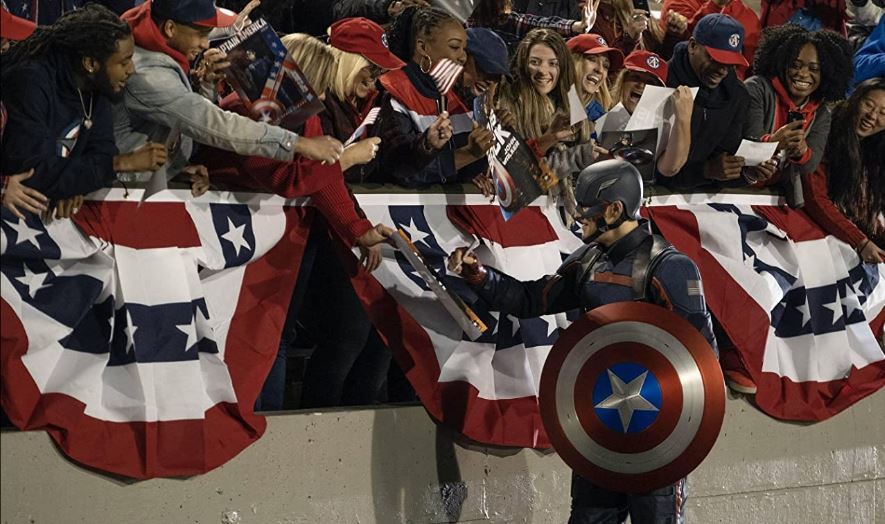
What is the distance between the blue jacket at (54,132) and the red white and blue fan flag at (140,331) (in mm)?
218

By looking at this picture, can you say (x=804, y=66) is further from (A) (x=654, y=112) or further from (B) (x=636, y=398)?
(B) (x=636, y=398)

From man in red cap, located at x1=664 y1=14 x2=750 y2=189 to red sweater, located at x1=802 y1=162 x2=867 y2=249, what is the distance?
2.44 ft

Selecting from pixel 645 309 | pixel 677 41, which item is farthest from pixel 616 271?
pixel 677 41

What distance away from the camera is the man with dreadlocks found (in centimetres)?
545

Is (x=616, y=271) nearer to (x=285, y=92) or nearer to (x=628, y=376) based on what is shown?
(x=628, y=376)

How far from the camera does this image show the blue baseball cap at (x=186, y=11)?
5770mm

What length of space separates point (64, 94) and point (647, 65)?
136 inches

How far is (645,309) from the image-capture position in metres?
5.77

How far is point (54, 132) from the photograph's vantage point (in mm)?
5582

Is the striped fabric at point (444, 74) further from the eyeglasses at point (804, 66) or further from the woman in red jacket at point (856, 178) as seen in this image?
the woman in red jacket at point (856, 178)

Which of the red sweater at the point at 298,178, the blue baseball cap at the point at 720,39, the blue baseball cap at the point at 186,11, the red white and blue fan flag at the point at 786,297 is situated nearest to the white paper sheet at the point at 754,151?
the red white and blue fan flag at the point at 786,297

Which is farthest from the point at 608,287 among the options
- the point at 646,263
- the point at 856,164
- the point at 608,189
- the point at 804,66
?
the point at 856,164

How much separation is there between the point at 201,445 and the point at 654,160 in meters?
2.92

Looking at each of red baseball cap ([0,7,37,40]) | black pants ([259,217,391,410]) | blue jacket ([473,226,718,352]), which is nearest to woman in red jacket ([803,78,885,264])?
blue jacket ([473,226,718,352])
